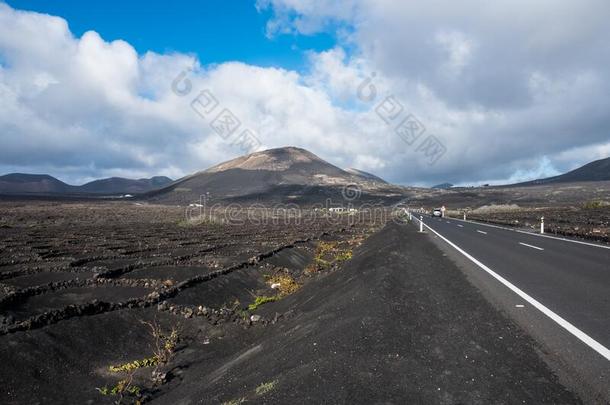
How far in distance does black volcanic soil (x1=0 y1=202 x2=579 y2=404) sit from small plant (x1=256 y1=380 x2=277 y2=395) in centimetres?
3

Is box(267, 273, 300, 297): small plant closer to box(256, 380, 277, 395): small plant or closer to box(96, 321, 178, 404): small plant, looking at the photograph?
box(96, 321, 178, 404): small plant

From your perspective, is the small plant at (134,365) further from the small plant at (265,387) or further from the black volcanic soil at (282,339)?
the small plant at (265,387)

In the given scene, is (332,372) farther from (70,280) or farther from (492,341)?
(70,280)

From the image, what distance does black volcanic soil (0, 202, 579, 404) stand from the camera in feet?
16.3

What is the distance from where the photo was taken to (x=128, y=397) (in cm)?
806

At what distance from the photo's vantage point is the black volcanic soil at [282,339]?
195 inches

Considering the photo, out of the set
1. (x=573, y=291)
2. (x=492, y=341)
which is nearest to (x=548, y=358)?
(x=492, y=341)

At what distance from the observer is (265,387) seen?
5410 mm

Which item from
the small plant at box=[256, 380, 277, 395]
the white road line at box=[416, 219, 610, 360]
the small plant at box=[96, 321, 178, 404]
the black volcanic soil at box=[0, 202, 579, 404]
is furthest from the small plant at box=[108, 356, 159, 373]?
the white road line at box=[416, 219, 610, 360]

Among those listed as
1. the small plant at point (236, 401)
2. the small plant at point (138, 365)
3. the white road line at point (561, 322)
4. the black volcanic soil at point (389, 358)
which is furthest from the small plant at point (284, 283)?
the small plant at point (236, 401)

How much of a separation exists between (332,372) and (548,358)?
2.79m

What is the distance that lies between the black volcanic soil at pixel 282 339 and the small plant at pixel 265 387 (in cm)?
3

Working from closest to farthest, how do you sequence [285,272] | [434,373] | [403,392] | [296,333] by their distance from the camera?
[403,392] < [434,373] < [296,333] < [285,272]

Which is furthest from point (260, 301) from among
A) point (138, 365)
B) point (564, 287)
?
point (564, 287)
